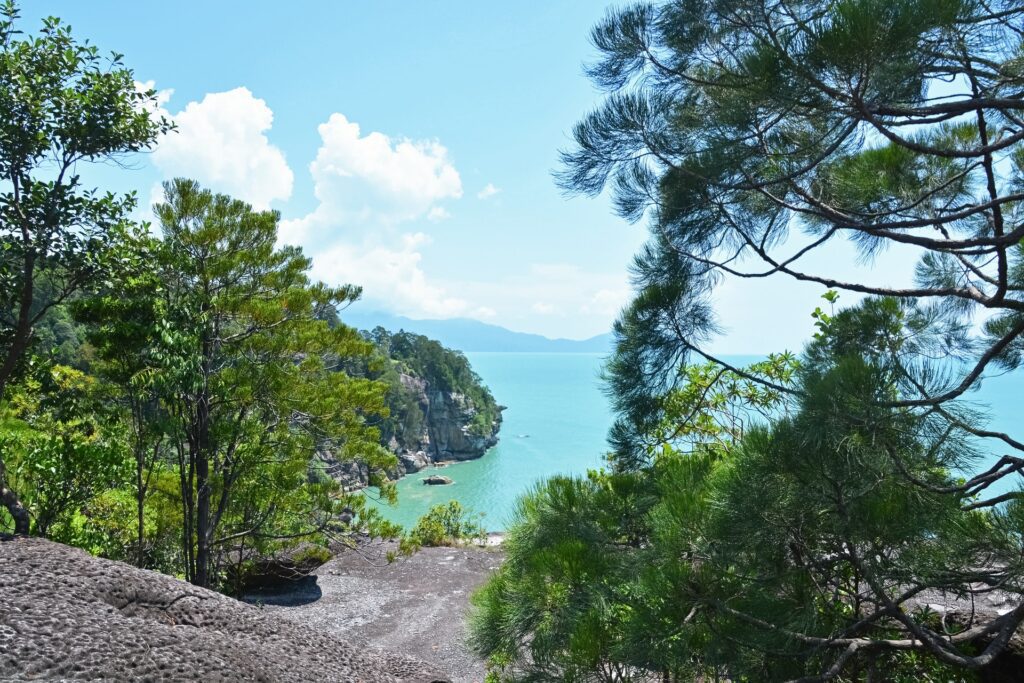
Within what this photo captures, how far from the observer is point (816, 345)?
5.76 feet

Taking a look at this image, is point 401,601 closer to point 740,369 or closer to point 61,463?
point 61,463

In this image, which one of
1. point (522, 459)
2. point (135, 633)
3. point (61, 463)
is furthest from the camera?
point (522, 459)

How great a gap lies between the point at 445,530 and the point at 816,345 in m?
9.68

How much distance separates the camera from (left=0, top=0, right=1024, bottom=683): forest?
5.18 ft

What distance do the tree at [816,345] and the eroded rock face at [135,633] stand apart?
1.24 m

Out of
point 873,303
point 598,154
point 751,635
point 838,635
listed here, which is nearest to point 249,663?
point 751,635

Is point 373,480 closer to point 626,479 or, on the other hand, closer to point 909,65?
point 626,479

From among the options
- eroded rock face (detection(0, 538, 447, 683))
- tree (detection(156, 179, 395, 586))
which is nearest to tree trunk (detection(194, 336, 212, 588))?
tree (detection(156, 179, 395, 586))

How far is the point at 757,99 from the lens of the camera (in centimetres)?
186

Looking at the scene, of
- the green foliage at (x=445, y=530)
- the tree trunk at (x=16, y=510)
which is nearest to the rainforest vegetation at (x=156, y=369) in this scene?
the tree trunk at (x=16, y=510)

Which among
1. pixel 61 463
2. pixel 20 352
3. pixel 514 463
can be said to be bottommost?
pixel 514 463

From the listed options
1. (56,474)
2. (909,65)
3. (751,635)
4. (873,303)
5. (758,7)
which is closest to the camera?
(909,65)

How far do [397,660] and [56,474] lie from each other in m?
2.73

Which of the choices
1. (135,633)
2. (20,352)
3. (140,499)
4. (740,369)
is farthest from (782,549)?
(140,499)
